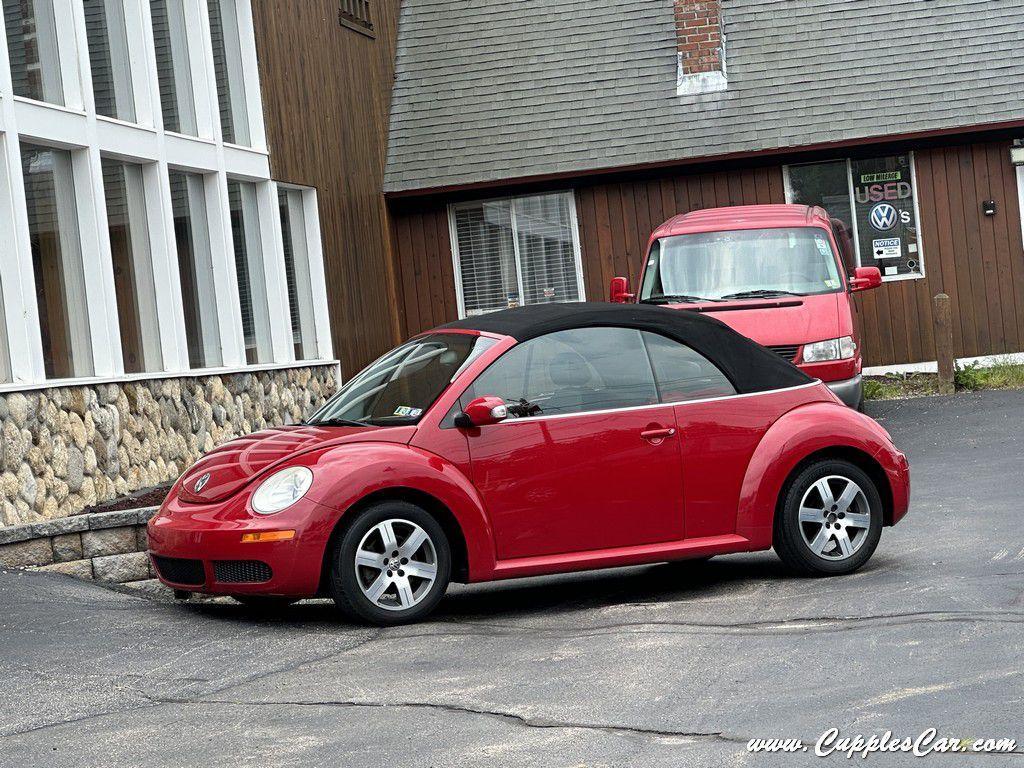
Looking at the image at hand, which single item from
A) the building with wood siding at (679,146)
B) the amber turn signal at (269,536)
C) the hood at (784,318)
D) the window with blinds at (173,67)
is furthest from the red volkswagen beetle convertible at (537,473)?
the building with wood siding at (679,146)

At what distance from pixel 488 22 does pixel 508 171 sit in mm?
3281

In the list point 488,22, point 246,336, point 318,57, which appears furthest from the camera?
point 488,22

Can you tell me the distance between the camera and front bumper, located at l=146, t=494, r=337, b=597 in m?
7.05

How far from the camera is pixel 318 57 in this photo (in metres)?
18.8

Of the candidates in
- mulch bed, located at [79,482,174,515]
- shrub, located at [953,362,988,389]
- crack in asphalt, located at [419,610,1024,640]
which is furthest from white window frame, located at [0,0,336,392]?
shrub, located at [953,362,988,389]

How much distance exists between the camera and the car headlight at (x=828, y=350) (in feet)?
41.8

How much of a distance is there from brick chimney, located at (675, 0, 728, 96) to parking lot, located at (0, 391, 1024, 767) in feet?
44.9

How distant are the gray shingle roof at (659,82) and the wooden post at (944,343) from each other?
3.06 meters

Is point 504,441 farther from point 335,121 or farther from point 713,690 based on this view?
point 335,121

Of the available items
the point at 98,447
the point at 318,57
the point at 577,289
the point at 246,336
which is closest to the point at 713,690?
the point at 98,447

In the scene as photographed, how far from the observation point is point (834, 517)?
796 cm

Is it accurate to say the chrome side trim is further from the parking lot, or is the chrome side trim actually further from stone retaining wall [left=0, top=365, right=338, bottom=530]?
stone retaining wall [left=0, top=365, right=338, bottom=530]

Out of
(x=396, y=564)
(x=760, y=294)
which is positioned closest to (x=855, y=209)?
(x=760, y=294)

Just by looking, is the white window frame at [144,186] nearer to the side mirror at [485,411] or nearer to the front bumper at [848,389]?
the side mirror at [485,411]
